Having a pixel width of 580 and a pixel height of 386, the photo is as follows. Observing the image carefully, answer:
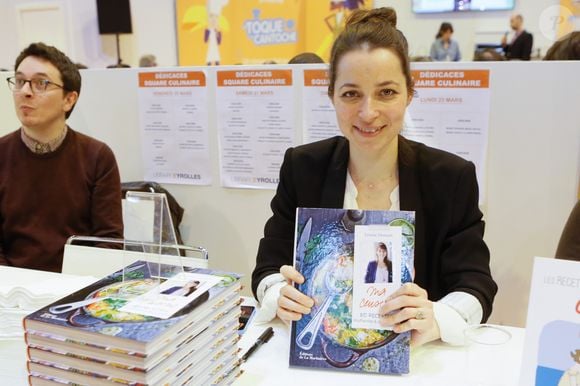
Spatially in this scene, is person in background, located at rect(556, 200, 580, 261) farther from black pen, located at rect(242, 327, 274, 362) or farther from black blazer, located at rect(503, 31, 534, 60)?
black blazer, located at rect(503, 31, 534, 60)

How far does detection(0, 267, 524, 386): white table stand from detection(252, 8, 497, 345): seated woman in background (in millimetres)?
57

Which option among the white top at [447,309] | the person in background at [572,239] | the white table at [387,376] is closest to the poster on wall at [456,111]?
the person in background at [572,239]

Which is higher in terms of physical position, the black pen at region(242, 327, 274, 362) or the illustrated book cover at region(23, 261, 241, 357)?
the illustrated book cover at region(23, 261, 241, 357)

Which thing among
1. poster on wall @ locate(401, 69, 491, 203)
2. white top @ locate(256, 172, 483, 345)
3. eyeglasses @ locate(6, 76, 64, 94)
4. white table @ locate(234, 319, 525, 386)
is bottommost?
white table @ locate(234, 319, 525, 386)

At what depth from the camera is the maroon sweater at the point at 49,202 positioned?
215 cm

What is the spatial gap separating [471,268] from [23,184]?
69.6 inches

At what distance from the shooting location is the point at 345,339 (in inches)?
41.4

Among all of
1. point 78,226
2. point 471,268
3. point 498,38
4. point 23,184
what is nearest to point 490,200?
point 471,268

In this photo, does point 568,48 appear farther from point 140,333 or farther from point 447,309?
point 140,333

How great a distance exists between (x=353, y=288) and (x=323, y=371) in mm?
177

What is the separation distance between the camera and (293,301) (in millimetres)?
1101

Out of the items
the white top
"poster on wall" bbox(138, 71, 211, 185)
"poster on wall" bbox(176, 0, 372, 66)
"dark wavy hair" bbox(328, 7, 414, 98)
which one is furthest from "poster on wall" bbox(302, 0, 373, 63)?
the white top

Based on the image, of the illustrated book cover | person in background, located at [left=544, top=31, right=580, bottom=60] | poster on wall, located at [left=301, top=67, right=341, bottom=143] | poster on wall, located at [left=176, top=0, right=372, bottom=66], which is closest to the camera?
the illustrated book cover

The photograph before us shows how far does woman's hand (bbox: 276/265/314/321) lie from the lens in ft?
3.54
